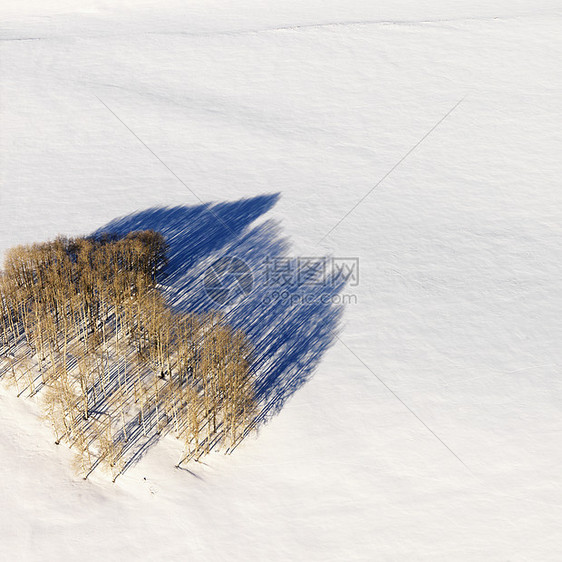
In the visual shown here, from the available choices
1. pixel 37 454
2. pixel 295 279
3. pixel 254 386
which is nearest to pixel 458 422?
pixel 254 386

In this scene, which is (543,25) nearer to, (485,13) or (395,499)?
(485,13)

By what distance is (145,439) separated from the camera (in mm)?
43688

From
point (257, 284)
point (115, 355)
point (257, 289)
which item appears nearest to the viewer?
point (115, 355)

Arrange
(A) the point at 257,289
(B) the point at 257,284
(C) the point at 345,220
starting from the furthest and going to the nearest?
(C) the point at 345,220 → (B) the point at 257,284 → (A) the point at 257,289

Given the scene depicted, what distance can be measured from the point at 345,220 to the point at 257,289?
11.5 m

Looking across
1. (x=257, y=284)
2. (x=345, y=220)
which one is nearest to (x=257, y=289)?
(x=257, y=284)

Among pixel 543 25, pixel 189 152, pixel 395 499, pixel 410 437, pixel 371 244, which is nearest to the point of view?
pixel 395 499

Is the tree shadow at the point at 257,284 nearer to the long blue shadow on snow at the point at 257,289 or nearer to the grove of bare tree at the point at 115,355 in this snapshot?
the long blue shadow on snow at the point at 257,289

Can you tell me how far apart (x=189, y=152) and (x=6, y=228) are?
18.3 metres

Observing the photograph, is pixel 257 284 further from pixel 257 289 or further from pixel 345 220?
pixel 345 220

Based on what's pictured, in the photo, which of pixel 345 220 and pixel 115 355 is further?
pixel 345 220

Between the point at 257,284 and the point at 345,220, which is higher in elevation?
the point at 345,220

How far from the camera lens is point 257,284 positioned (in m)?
54.2

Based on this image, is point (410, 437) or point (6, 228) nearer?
point (410, 437)
